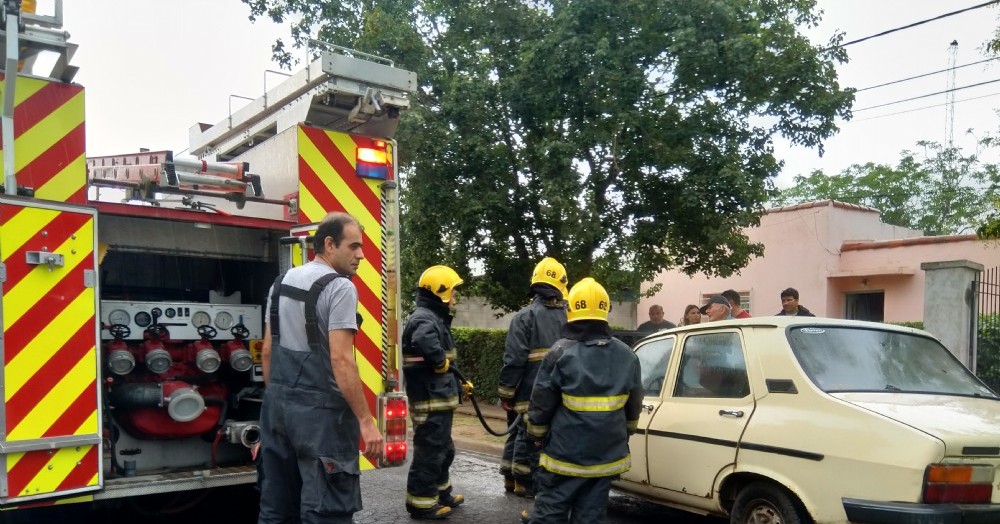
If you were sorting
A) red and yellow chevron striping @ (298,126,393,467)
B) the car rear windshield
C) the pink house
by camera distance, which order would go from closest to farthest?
the car rear windshield, red and yellow chevron striping @ (298,126,393,467), the pink house

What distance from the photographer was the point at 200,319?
516 cm

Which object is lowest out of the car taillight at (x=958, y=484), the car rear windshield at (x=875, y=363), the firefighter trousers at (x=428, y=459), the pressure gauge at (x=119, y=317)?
the firefighter trousers at (x=428, y=459)

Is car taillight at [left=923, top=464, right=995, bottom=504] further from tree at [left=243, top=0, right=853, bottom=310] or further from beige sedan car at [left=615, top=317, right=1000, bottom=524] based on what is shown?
tree at [left=243, top=0, right=853, bottom=310]

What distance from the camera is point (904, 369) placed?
4797 millimetres

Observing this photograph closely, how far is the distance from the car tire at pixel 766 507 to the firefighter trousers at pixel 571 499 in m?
0.80

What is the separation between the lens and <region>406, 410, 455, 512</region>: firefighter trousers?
19.5ft

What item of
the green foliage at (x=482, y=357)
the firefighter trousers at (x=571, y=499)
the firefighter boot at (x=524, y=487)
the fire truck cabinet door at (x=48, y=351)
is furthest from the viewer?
the green foliage at (x=482, y=357)

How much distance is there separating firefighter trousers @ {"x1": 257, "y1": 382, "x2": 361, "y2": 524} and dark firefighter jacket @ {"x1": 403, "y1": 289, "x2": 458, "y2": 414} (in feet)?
7.21

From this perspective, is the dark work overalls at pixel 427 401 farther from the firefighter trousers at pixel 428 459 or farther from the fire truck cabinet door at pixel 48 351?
the fire truck cabinet door at pixel 48 351

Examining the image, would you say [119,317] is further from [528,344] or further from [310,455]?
[528,344]

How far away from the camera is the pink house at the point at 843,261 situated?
59.6 feet

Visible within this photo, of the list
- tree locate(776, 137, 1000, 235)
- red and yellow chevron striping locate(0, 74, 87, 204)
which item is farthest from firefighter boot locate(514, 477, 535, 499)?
tree locate(776, 137, 1000, 235)

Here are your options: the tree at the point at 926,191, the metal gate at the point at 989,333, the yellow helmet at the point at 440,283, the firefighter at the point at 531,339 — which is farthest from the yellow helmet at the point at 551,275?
the tree at the point at 926,191

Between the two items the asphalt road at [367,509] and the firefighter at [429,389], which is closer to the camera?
the asphalt road at [367,509]
